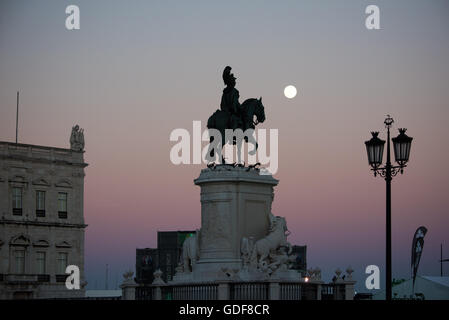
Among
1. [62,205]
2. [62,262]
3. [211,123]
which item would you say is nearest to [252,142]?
[211,123]

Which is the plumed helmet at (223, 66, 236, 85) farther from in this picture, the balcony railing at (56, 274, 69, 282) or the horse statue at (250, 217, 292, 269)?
the balcony railing at (56, 274, 69, 282)

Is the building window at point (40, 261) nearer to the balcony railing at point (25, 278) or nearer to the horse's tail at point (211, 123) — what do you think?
the balcony railing at point (25, 278)

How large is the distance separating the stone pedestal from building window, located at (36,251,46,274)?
47.8 metres

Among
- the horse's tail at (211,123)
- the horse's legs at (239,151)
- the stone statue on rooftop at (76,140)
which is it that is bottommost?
the horse's legs at (239,151)

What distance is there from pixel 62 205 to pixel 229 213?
51.1 meters

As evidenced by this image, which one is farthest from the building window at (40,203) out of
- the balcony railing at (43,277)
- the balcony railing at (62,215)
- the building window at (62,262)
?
the balcony railing at (43,277)

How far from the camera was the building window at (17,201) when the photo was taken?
8738cm

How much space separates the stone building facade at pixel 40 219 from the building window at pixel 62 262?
0.20 ft

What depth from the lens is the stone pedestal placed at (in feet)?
133

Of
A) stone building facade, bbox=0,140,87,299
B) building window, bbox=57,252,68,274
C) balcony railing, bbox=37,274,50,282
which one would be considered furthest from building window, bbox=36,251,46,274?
building window, bbox=57,252,68,274

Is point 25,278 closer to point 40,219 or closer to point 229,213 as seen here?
point 40,219
